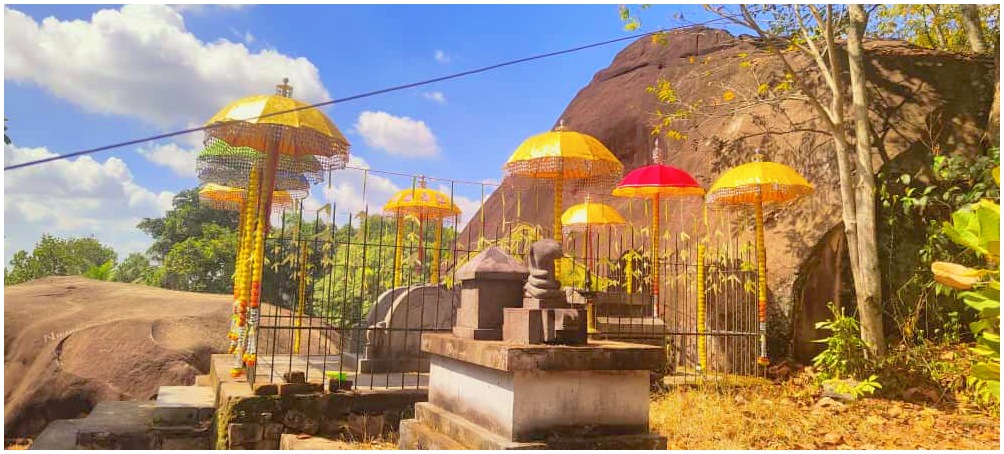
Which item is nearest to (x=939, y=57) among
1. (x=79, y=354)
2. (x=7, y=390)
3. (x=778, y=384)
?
(x=778, y=384)

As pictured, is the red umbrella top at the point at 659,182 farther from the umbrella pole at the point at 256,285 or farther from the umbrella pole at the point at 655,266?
the umbrella pole at the point at 256,285

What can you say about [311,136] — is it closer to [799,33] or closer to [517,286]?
[517,286]

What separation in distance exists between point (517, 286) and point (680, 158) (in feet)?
32.2

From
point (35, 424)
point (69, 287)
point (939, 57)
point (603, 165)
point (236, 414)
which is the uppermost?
point (939, 57)

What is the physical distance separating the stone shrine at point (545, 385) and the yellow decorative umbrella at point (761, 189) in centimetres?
471

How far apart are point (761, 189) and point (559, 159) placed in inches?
111

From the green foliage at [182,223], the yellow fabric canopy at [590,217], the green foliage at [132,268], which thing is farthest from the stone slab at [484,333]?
the green foliage at [132,268]

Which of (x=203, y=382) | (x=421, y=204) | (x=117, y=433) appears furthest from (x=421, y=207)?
(x=117, y=433)

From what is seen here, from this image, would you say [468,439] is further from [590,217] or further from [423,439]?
[590,217]

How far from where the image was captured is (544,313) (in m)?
4.59

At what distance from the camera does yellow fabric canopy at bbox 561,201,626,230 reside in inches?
472

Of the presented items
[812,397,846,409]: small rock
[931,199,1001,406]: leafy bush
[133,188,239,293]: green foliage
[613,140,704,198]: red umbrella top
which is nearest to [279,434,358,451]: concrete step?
[931,199,1001,406]: leafy bush

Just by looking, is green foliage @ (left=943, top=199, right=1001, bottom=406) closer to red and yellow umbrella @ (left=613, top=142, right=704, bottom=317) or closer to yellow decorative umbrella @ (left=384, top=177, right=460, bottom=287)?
red and yellow umbrella @ (left=613, top=142, right=704, bottom=317)

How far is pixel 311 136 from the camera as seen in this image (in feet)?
23.4
